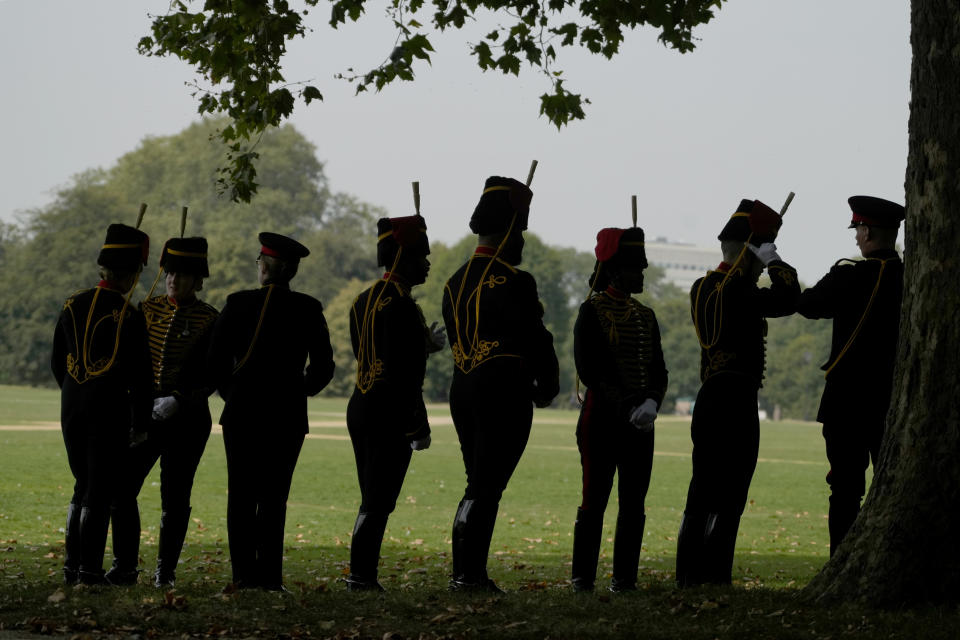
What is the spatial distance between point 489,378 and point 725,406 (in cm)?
155

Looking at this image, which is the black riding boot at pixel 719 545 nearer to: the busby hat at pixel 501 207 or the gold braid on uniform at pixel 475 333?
the gold braid on uniform at pixel 475 333

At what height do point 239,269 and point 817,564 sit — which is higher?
point 239,269

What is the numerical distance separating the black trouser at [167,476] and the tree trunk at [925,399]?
4098 mm

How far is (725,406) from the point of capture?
8945mm

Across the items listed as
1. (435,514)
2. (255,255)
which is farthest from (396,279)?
(255,255)

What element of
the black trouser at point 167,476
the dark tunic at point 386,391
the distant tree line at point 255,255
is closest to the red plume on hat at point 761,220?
the dark tunic at point 386,391

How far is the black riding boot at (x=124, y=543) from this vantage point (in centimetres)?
920

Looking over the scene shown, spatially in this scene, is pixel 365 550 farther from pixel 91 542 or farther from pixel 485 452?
pixel 91 542

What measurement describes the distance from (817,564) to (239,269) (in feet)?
A: 237

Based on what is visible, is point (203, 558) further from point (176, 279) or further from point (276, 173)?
point (276, 173)

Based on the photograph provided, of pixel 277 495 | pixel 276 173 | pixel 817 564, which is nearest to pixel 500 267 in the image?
pixel 277 495

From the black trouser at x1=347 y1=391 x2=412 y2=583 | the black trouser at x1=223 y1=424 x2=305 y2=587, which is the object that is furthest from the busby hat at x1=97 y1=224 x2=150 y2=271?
the black trouser at x1=347 y1=391 x2=412 y2=583

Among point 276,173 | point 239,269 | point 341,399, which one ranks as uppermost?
point 276,173

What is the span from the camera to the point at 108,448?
8844 millimetres
